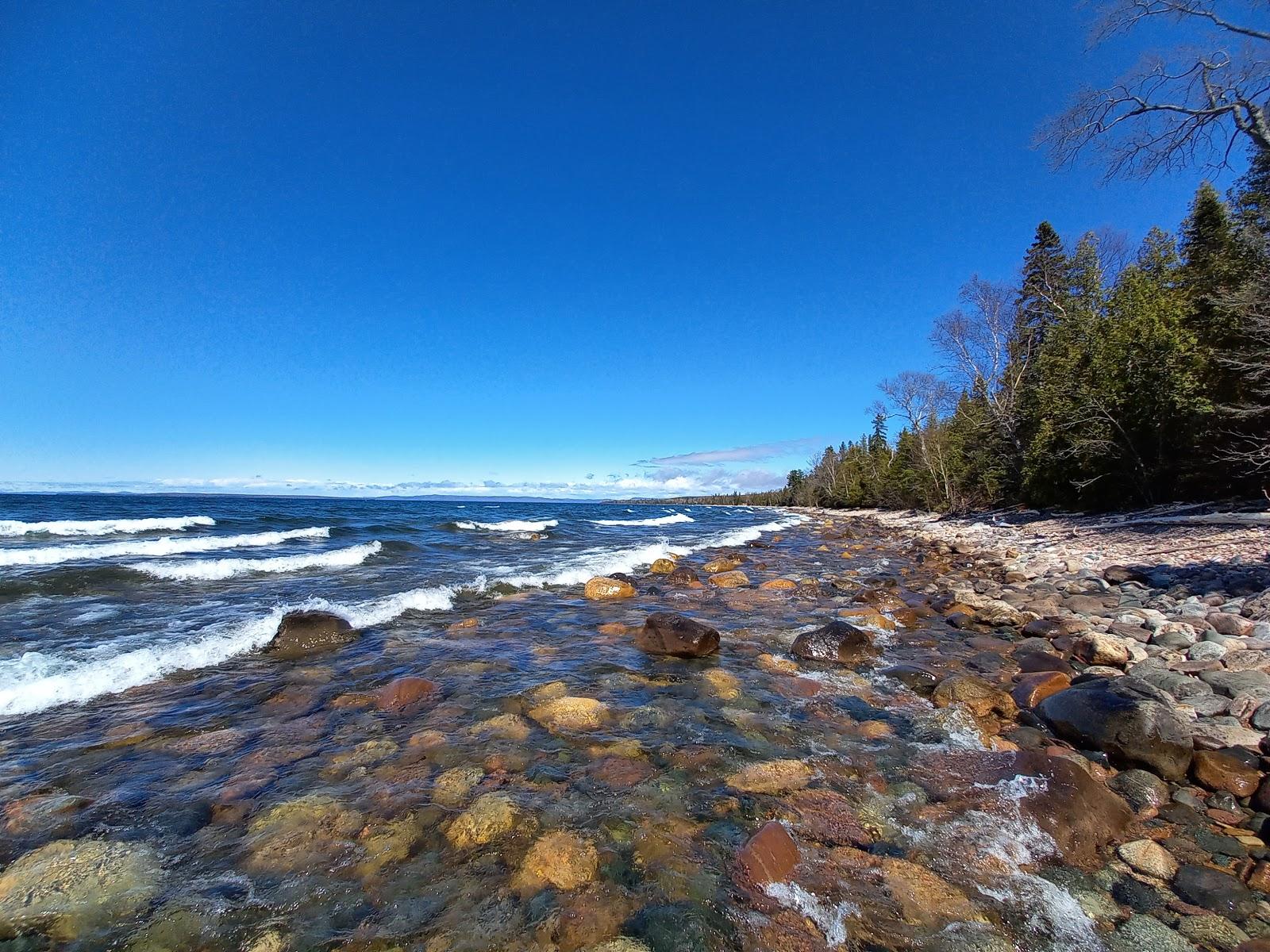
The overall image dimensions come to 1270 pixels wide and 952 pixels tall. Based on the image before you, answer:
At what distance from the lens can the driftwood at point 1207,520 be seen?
39.0 feet

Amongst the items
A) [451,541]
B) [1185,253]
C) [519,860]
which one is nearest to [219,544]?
[451,541]

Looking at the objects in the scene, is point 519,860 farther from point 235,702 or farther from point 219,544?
point 219,544

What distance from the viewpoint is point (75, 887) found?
2.89 meters

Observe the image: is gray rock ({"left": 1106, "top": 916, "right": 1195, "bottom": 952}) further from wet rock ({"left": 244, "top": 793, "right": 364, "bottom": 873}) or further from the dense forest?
the dense forest

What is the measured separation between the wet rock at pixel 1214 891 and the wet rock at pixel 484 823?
13.1 feet

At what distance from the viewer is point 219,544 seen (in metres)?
19.5

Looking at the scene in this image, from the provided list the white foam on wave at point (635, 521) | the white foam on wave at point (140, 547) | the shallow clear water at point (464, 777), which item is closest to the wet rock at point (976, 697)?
the shallow clear water at point (464, 777)

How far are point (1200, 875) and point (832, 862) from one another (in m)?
2.09

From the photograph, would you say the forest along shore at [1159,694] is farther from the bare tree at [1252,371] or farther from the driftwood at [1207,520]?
the bare tree at [1252,371]

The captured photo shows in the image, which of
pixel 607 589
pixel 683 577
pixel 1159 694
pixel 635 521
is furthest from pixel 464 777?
pixel 635 521

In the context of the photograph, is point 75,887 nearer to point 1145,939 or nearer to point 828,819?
point 828,819

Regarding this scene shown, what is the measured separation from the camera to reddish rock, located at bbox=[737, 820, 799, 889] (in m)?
3.07

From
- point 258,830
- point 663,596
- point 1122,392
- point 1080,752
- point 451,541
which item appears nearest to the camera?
point 258,830

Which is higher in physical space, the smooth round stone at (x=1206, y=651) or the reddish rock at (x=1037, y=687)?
the smooth round stone at (x=1206, y=651)
